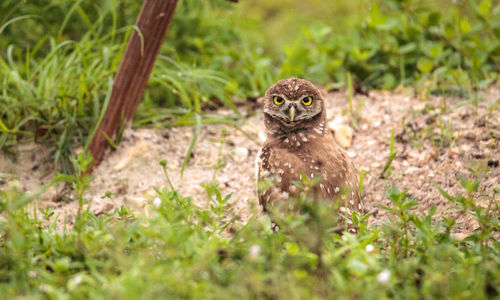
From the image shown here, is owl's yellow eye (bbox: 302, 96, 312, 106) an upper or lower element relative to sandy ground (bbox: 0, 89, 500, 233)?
upper

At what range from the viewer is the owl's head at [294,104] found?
3510mm

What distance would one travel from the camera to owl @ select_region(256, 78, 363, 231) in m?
3.15

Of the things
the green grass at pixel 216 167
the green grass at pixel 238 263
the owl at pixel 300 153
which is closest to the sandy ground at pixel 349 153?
the green grass at pixel 216 167

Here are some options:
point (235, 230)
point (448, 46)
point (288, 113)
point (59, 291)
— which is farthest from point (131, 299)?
point (448, 46)

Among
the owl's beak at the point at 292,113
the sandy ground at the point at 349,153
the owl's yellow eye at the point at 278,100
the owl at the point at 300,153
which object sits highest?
the owl's yellow eye at the point at 278,100

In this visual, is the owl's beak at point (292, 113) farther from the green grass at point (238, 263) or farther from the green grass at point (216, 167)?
the green grass at point (238, 263)

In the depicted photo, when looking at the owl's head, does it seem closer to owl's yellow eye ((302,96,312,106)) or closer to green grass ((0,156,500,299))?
owl's yellow eye ((302,96,312,106))

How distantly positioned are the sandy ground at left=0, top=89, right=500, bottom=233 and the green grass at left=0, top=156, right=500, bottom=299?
116cm

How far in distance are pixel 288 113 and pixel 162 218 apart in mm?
1480

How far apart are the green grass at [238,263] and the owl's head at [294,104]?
3.50 ft

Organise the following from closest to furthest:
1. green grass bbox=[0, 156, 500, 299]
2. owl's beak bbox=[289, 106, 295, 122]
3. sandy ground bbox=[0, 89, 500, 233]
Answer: green grass bbox=[0, 156, 500, 299], owl's beak bbox=[289, 106, 295, 122], sandy ground bbox=[0, 89, 500, 233]

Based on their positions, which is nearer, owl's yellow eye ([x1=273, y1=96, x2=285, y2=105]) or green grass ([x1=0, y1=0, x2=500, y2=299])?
green grass ([x1=0, y1=0, x2=500, y2=299])

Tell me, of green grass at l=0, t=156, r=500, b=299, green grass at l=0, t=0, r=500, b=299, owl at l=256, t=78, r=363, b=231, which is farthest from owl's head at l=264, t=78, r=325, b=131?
green grass at l=0, t=156, r=500, b=299

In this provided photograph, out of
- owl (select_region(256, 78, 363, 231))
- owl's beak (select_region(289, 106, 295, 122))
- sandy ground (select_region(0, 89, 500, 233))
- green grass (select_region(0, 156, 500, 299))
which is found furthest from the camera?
sandy ground (select_region(0, 89, 500, 233))
